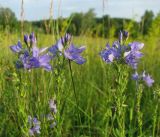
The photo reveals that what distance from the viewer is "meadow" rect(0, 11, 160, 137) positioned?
183 centimetres

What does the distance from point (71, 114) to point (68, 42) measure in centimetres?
132

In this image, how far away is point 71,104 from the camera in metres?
3.10

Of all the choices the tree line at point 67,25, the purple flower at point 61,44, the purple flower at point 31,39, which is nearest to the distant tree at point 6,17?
the tree line at point 67,25

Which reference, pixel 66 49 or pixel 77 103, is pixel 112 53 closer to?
pixel 66 49

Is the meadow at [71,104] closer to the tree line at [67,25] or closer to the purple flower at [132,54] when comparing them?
the purple flower at [132,54]

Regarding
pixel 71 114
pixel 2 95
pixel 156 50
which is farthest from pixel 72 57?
pixel 156 50

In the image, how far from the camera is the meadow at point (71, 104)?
6.01 feet

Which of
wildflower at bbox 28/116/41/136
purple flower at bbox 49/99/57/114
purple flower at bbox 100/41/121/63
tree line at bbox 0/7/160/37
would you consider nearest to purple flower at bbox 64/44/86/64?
purple flower at bbox 100/41/121/63

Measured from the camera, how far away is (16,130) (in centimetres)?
249

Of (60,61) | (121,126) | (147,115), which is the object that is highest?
(60,61)

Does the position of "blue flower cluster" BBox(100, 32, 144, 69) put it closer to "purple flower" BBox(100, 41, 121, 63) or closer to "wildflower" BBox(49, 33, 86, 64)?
"purple flower" BBox(100, 41, 121, 63)

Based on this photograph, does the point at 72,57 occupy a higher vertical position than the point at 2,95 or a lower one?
higher

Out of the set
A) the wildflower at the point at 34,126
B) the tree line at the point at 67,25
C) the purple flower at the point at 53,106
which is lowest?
the wildflower at the point at 34,126

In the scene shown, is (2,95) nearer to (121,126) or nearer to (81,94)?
(121,126)
